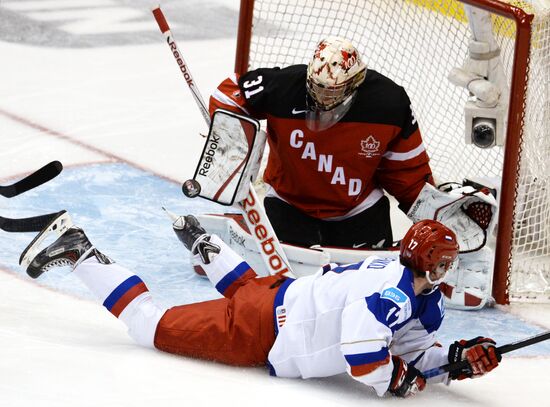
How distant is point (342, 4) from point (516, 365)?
216cm

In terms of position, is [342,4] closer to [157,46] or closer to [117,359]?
[157,46]

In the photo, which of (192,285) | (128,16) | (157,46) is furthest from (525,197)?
(128,16)

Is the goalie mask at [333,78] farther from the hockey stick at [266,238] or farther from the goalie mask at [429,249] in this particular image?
the goalie mask at [429,249]

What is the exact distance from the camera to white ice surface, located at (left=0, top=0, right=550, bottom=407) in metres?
3.04

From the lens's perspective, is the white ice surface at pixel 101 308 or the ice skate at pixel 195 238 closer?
the white ice surface at pixel 101 308

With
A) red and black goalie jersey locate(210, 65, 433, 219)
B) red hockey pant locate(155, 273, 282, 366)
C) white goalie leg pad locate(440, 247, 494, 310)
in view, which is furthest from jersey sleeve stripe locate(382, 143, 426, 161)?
red hockey pant locate(155, 273, 282, 366)

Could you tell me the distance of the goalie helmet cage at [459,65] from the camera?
3984 millimetres

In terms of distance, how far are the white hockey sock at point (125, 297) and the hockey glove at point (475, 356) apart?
0.77m

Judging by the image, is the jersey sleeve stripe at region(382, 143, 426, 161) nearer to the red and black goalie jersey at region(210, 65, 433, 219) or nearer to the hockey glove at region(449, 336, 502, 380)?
the red and black goalie jersey at region(210, 65, 433, 219)

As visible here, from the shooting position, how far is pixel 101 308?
389 cm

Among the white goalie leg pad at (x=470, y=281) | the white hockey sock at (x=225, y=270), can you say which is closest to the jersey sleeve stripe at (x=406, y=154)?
the white goalie leg pad at (x=470, y=281)

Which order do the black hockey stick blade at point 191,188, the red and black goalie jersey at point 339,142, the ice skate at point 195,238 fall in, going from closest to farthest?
the ice skate at point 195,238 < the black hockey stick blade at point 191,188 < the red and black goalie jersey at point 339,142

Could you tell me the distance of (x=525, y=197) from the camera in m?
4.30

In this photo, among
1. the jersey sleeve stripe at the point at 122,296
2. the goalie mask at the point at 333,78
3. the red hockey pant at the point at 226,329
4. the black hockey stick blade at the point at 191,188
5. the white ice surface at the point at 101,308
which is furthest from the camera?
the black hockey stick blade at the point at 191,188
